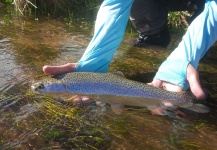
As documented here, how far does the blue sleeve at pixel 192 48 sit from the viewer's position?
119 inches

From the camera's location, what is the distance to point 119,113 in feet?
9.11

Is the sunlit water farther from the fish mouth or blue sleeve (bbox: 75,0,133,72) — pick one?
blue sleeve (bbox: 75,0,133,72)

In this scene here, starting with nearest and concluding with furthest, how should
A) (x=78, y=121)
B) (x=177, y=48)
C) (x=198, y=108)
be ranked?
1. (x=78, y=121)
2. (x=198, y=108)
3. (x=177, y=48)

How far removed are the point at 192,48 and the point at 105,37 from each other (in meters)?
0.75

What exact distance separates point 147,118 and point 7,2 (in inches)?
171

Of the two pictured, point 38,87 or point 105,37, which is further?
point 105,37

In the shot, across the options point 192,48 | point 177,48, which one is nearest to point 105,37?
point 177,48

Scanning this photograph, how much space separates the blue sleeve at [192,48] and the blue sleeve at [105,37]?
0.50m

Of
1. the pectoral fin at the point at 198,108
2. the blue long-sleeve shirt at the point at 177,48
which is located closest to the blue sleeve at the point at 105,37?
the blue long-sleeve shirt at the point at 177,48

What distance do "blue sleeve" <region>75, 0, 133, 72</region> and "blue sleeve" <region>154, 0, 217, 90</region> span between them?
497 millimetres

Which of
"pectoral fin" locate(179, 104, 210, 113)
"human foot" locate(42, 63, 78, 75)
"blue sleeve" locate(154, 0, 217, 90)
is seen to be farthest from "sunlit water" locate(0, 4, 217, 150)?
"blue sleeve" locate(154, 0, 217, 90)

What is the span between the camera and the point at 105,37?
3262mm

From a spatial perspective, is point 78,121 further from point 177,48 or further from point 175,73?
point 177,48

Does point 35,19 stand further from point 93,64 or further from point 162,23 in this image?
point 93,64
